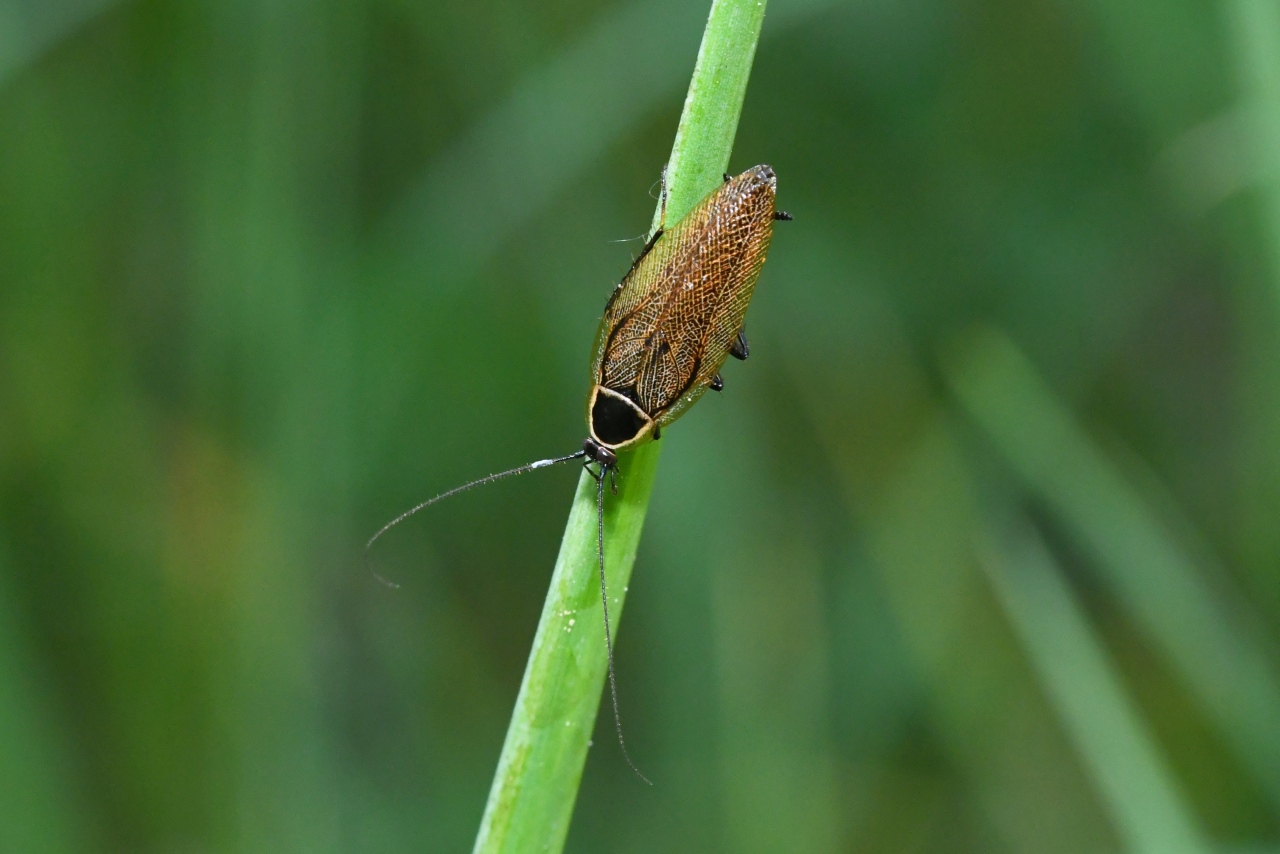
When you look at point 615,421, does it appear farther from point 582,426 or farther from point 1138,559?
point 582,426

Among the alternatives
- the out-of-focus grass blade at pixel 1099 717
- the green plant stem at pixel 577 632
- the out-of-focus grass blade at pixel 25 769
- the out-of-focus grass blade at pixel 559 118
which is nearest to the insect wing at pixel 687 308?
the green plant stem at pixel 577 632

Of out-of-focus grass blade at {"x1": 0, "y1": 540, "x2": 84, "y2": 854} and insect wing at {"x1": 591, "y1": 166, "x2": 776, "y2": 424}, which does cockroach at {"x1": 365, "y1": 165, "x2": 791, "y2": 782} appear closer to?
insect wing at {"x1": 591, "y1": 166, "x2": 776, "y2": 424}

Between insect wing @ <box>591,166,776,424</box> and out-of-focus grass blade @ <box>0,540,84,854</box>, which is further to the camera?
out-of-focus grass blade @ <box>0,540,84,854</box>

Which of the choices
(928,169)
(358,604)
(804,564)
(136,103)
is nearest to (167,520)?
(358,604)

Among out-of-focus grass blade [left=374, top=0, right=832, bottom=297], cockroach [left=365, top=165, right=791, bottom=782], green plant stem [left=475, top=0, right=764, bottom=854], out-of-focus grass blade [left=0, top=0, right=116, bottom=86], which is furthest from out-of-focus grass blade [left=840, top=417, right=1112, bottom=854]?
out-of-focus grass blade [left=0, top=0, right=116, bottom=86]

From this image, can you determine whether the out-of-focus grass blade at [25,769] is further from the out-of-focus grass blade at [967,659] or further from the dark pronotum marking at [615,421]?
the out-of-focus grass blade at [967,659]

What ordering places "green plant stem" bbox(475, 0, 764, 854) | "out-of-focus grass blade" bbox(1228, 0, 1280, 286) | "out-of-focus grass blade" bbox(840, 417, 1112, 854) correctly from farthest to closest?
"out-of-focus grass blade" bbox(840, 417, 1112, 854)
"out-of-focus grass blade" bbox(1228, 0, 1280, 286)
"green plant stem" bbox(475, 0, 764, 854)

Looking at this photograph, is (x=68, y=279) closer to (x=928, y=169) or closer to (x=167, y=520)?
(x=167, y=520)
